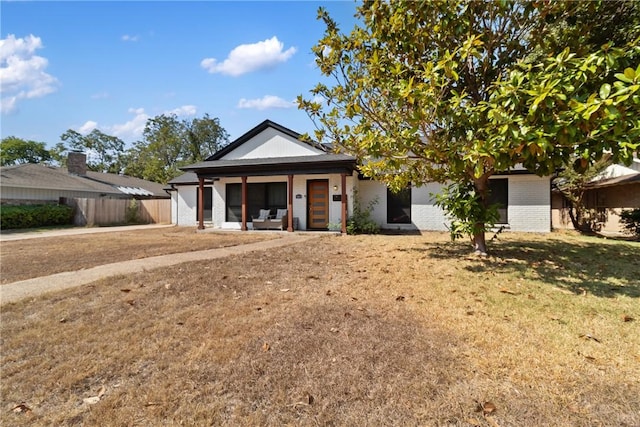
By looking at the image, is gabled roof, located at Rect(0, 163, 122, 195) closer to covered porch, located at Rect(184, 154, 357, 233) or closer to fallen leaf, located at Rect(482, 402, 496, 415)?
covered porch, located at Rect(184, 154, 357, 233)

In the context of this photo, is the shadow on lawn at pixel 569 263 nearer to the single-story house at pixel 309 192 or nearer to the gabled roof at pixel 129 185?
the single-story house at pixel 309 192

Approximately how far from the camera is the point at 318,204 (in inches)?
553

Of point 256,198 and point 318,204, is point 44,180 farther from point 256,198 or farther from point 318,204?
point 318,204

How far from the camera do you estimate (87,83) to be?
382 inches

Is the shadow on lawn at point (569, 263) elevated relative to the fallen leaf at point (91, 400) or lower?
elevated

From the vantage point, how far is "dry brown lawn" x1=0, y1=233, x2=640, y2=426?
6.83 feet

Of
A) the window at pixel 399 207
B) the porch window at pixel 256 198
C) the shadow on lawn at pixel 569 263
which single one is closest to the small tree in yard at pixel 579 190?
the shadow on lawn at pixel 569 263

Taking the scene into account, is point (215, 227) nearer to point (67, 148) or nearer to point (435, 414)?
point (435, 414)

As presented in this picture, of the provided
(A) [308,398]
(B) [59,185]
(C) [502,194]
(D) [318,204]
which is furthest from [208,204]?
(A) [308,398]

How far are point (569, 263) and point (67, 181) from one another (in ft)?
99.1

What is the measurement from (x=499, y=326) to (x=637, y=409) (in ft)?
4.31

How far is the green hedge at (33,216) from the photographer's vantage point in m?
16.6

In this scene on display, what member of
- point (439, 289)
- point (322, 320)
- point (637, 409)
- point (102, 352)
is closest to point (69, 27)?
point (102, 352)

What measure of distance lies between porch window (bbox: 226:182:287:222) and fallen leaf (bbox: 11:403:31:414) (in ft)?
41.2
